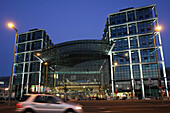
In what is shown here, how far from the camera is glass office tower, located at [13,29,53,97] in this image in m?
72.1

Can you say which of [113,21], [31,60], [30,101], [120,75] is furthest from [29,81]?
[30,101]

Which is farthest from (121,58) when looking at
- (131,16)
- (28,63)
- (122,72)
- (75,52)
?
(28,63)

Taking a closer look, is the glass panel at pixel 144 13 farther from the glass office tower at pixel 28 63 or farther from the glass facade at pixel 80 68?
the glass office tower at pixel 28 63

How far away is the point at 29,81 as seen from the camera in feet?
239

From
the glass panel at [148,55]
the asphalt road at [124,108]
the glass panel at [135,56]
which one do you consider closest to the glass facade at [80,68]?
the glass panel at [135,56]

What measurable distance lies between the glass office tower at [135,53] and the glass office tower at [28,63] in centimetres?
3837

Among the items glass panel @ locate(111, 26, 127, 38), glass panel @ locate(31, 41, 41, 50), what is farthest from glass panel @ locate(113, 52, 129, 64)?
glass panel @ locate(31, 41, 41, 50)

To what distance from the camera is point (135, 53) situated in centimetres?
5966

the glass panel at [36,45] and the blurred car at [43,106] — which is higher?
the glass panel at [36,45]

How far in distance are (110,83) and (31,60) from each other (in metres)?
43.9

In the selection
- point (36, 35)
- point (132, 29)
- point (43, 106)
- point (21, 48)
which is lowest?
point (43, 106)

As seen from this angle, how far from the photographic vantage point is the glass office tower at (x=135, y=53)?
55.8 metres

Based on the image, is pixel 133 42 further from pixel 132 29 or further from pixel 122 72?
pixel 122 72

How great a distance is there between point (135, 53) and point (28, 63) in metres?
55.0
